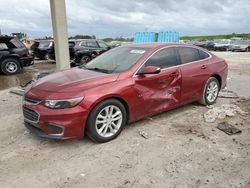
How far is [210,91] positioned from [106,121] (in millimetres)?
2983

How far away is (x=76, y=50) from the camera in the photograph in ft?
44.1

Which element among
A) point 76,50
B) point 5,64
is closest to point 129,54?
point 5,64

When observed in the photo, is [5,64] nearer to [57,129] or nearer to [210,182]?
[57,129]

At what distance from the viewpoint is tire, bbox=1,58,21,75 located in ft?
35.0

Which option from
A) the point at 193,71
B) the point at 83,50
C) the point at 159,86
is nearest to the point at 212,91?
the point at 193,71

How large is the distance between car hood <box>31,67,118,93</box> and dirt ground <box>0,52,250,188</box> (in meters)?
0.90

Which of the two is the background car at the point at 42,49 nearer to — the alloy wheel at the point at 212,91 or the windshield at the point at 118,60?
the windshield at the point at 118,60

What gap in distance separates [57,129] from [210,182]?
213 cm

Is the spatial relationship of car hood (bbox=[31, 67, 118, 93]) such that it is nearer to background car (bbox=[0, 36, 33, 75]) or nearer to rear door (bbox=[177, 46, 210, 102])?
rear door (bbox=[177, 46, 210, 102])

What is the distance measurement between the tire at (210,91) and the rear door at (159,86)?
1.03 metres

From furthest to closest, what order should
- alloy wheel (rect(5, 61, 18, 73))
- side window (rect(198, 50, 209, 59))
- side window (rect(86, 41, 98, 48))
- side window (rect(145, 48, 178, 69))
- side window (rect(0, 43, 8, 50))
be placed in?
side window (rect(86, 41, 98, 48)), alloy wheel (rect(5, 61, 18, 73)), side window (rect(0, 43, 8, 50)), side window (rect(198, 50, 209, 59)), side window (rect(145, 48, 178, 69))

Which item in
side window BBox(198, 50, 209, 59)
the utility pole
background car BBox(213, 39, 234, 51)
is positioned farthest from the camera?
background car BBox(213, 39, 234, 51)

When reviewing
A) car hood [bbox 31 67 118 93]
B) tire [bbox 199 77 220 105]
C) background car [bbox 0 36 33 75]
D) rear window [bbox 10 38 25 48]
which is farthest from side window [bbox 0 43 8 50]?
tire [bbox 199 77 220 105]

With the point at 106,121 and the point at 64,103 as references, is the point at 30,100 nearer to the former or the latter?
the point at 64,103
